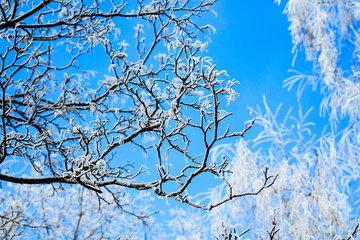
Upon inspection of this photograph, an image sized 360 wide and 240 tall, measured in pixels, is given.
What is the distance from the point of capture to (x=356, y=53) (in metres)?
4.78

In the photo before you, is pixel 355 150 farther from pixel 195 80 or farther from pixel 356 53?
pixel 195 80

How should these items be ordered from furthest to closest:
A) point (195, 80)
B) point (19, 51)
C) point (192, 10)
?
point (192, 10) → point (19, 51) → point (195, 80)

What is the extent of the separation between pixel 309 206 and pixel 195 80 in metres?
2.39

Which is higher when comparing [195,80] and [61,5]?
[61,5]

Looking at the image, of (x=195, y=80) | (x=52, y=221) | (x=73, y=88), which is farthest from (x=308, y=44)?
(x=52, y=221)

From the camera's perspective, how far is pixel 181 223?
30.6 feet

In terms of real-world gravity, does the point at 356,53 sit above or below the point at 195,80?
above

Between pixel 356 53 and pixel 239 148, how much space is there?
2.19 m

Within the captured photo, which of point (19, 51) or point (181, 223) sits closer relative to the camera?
point (19, 51)

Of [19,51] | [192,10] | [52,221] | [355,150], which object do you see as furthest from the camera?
[52,221]

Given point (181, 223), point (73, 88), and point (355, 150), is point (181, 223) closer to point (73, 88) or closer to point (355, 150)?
point (355, 150)

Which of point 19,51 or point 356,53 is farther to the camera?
point 356,53

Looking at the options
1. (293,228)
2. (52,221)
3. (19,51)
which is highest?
(52,221)

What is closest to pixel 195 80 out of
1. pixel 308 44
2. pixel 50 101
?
pixel 50 101
